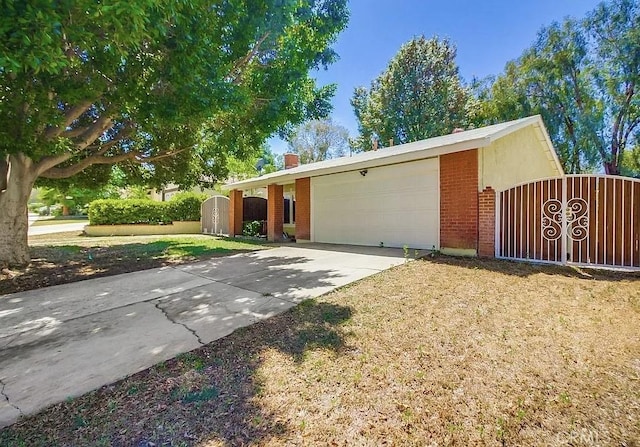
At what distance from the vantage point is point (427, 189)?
28.7ft

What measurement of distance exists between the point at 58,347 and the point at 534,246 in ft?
27.6

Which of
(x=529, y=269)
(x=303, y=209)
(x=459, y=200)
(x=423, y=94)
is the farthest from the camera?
(x=423, y=94)

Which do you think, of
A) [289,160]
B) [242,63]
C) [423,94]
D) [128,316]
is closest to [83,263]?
[128,316]

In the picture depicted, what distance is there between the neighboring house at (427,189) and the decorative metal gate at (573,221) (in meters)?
0.44

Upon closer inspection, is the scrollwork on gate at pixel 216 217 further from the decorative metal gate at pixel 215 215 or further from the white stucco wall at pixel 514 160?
the white stucco wall at pixel 514 160

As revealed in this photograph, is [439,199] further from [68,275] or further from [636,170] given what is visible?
[636,170]

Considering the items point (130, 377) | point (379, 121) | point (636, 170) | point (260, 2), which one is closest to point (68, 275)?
point (130, 377)

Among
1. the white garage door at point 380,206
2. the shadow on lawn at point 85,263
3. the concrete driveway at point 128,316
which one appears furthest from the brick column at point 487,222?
the shadow on lawn at point 85,263

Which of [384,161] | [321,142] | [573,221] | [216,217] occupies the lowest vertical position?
[573,221]

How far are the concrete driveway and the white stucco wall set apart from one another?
3299mm

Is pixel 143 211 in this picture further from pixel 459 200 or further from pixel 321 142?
pixel 321 142

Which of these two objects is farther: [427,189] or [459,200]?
[427,189]

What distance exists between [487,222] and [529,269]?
1511 millimetres

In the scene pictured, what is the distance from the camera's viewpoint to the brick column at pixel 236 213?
16.0 m
